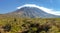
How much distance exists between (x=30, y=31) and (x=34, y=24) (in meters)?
3.52

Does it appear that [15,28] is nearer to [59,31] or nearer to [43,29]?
[43,29]

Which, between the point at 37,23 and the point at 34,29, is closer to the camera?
the point at 34,29

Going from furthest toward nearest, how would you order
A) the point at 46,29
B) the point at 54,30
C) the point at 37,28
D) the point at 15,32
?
the point at 15,32
the point at 37,28
the point at 46,29
the point at 54,30

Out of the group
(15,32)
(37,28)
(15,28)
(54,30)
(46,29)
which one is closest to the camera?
(54,30)

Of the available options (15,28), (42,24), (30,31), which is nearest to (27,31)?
(30,31)

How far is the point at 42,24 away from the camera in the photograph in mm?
36094

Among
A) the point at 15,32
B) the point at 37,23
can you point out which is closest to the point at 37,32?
the point at 37,23

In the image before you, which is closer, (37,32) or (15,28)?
(37,32)

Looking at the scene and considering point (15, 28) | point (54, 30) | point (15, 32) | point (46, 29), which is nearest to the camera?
point (54, 30)

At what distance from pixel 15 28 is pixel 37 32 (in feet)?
30.5

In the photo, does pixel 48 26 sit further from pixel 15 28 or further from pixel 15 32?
pixel 15 28

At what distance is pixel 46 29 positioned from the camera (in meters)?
33.5

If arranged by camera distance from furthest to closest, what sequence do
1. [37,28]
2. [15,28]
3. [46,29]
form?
1. [15,28]
2. [37,28]
3. [46,29]

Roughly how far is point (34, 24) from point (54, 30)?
812 cm
